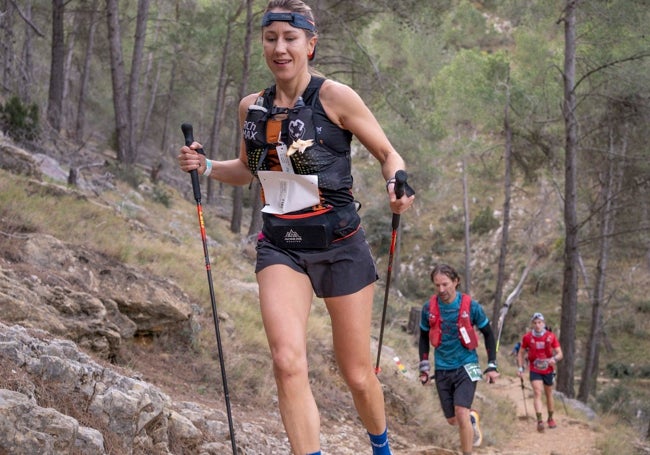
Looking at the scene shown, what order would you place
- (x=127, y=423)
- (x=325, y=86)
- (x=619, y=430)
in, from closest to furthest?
1. (x=325, y=86)
2. (x=127, y=423)
3. (x=619, y=430)

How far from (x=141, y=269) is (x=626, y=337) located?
29.8m

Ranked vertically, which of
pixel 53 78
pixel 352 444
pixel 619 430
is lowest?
pixel 619 430

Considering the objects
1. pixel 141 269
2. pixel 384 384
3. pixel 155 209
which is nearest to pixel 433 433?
Answer: pixel 384 384

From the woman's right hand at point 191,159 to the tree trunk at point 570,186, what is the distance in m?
12.1

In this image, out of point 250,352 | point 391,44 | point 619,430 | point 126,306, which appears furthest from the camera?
point 391,44

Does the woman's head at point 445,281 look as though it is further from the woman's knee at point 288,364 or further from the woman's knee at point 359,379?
the woman's knee at point 288,364

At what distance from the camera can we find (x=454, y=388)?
7207mm

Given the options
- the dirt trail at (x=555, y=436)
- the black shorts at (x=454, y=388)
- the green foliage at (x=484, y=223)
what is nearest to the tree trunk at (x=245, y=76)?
the dirt trail at (x=555, y=436)

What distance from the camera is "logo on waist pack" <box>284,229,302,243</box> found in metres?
3.71

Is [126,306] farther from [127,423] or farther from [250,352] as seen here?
[127,423]

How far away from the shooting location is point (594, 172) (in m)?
21.3

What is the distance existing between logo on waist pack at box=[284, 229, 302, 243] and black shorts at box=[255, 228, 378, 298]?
0.05 metres

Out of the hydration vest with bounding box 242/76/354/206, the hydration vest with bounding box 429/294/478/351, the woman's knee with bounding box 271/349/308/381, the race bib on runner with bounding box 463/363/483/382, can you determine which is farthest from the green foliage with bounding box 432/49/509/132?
the woman's knee with bounding box 271/349/308/381

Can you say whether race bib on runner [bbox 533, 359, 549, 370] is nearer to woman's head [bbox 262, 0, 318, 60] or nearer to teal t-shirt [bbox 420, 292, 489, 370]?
teal t-shirt [bbox 420, 292, 489, 370]
